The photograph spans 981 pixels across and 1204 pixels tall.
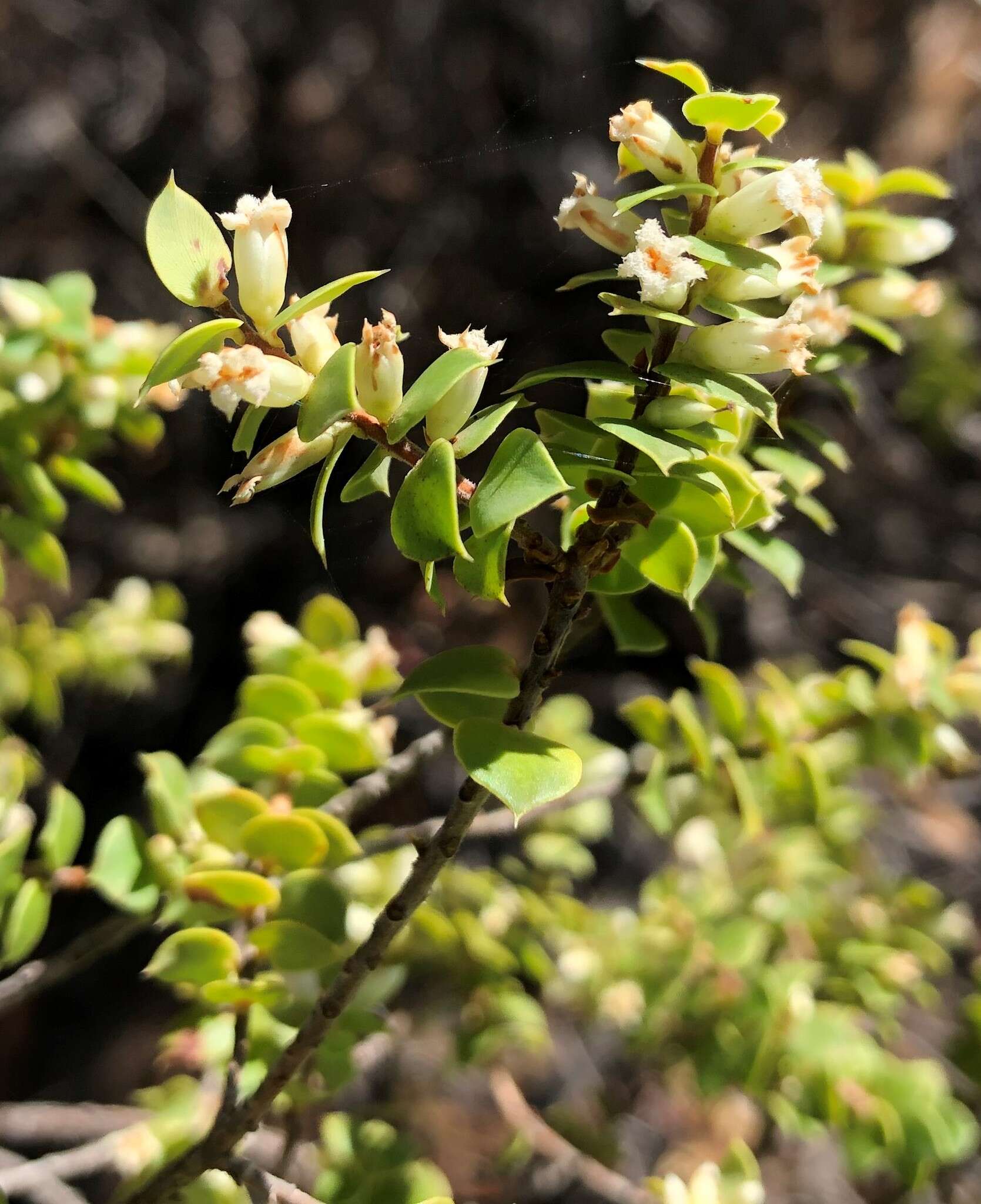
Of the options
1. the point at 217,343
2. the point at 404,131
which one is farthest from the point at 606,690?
the point at 217,343

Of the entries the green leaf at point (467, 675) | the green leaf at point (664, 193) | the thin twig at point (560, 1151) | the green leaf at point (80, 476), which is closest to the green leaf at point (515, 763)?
the green leaf at point (467, 675)

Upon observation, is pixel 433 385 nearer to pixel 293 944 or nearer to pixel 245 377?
pixel 245 377

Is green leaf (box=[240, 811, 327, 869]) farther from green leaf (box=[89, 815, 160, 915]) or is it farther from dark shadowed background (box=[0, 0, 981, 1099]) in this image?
dark shadowed background (box=[0, 0, 981, 1099])

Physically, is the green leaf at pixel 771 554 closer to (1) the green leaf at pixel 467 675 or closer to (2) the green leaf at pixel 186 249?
(1) the green leaf at pixel 467 675

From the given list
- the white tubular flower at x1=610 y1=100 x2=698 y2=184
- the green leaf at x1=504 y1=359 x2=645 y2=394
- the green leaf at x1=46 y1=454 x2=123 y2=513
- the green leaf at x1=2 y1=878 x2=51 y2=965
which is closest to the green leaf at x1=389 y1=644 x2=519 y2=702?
the green leaf at x1=504 y1=359 x2=645 y2=394

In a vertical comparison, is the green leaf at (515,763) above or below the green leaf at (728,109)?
below

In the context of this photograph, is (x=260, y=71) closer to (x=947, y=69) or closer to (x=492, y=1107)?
(x=947, y=69)
